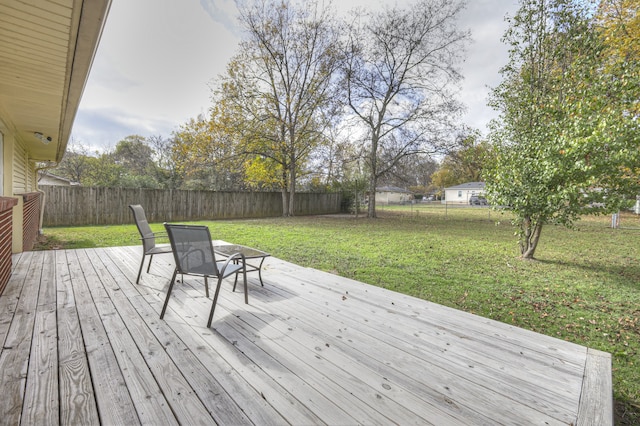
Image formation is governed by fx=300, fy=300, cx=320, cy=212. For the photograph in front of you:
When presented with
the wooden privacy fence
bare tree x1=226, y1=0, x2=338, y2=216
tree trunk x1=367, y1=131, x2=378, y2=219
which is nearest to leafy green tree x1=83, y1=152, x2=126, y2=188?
the wooden privacy fence

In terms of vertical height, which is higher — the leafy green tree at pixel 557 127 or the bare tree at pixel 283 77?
the bare tree at pixel 283 77

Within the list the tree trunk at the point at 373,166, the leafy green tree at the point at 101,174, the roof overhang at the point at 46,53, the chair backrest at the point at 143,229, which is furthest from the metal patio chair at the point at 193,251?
the leafy green tree at the point at 101,174

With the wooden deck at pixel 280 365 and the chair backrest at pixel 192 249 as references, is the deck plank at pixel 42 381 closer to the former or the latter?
the wooden deck at pixel 280 365

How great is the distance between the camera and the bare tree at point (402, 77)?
545 inches

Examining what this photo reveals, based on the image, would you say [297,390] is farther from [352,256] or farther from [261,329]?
[352,256]

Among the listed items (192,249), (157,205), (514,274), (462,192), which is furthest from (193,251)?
(462,192)

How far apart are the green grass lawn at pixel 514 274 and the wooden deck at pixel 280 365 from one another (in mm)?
592

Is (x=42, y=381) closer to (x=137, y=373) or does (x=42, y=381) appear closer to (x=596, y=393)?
(x=137, y=373)

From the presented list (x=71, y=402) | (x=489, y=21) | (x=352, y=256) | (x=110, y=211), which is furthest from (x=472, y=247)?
(x=110, y=211)

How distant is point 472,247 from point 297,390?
6880 mm

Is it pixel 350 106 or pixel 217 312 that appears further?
pixel 350 106

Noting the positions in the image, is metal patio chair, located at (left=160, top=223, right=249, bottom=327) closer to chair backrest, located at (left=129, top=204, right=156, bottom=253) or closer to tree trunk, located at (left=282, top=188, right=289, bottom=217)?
chair backrest, located at (left=129, top=204, right=156, bottom=253)

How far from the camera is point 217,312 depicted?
279cm

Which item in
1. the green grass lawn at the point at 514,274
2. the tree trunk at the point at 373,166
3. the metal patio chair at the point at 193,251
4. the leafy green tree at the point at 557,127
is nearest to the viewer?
the metal patio chair at the point at 193,251
